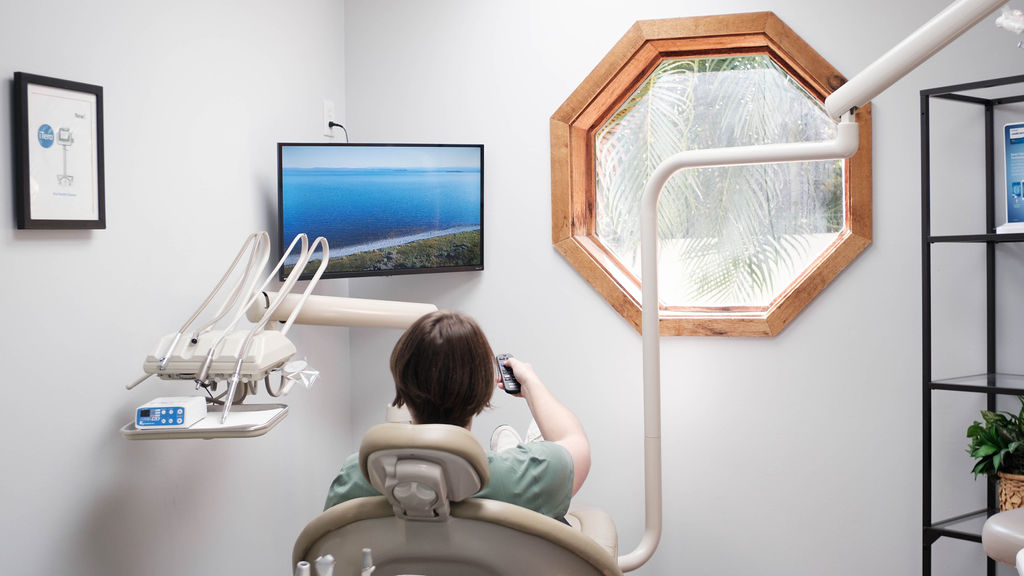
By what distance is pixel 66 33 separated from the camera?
5.57ft

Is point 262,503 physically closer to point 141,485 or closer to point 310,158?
point 141,485

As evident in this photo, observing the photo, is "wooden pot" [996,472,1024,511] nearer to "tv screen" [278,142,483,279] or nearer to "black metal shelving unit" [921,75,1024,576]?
"black metal shelving unit" [921,75,1024,576]

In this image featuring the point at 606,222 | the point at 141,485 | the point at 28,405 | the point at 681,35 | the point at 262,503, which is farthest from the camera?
the point at 606,222

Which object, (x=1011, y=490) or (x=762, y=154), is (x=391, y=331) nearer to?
(x=762, y=154)

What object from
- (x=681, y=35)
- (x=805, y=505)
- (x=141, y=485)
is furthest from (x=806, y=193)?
(x=141, y=485)

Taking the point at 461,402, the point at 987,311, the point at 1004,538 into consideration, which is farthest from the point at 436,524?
the point at 987,311

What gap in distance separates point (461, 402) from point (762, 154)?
3.56 ft

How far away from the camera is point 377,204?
259 centimetres

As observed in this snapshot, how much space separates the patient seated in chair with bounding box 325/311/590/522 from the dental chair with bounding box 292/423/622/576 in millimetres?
117

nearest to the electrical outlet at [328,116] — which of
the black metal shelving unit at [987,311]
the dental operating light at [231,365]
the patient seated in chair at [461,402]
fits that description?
the dental operating light at [231,365]

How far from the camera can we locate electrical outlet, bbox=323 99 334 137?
2770 millimetres

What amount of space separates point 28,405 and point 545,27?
195 cm

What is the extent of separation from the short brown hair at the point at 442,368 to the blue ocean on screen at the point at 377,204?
113 centimetres

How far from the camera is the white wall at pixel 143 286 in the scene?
5.27 feet
